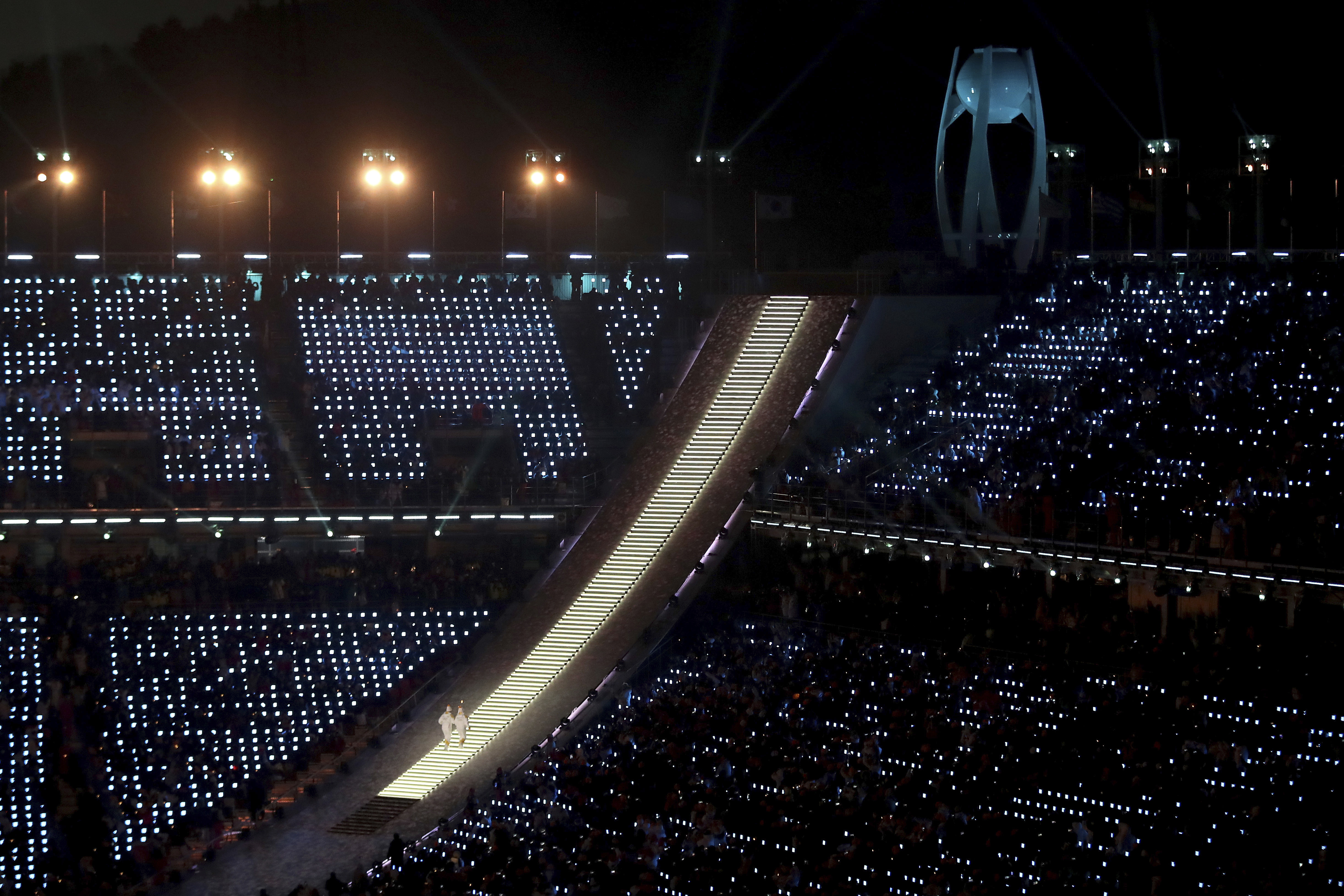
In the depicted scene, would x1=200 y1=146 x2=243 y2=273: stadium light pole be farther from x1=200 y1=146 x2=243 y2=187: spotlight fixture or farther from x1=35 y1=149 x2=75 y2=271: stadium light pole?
x1=35 y1=149 x2=75 y2=271: stadium light pole

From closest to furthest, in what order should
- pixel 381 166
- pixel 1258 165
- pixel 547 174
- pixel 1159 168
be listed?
pixel 1258 165, pixel 1159 168, pixel 381 166, pixel 547 174

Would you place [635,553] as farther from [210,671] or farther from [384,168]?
[384,168]

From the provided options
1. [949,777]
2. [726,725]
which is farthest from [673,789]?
[949,777]

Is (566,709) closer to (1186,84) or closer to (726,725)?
(726,725)

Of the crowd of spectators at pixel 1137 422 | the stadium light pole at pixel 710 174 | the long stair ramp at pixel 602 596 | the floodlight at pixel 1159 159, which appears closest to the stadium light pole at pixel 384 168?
the stadium light pole at pixel 710 174

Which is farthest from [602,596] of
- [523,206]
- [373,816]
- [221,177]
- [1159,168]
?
[221,177]

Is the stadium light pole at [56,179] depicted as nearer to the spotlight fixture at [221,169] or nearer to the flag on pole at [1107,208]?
the spotlight fixture at [221,169]
